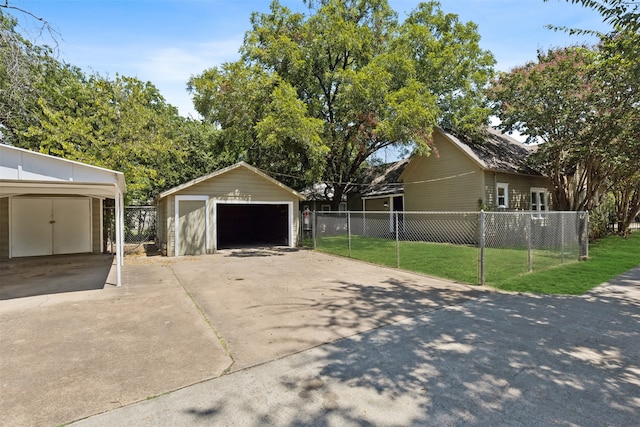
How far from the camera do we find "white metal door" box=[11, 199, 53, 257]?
11469 millimetres

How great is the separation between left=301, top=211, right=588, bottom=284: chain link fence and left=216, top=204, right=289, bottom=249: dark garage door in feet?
10.2

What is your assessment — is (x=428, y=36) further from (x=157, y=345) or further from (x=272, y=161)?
(x=157, y=345)

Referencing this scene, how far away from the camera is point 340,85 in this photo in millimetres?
15586

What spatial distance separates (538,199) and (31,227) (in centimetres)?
2242

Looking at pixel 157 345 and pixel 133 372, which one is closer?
pixel 133 372

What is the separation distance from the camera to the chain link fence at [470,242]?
832 cm

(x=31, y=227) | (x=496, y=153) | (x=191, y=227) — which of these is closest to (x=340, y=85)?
→ (x=496, y=153)

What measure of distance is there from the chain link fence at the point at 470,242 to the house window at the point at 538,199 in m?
3.45

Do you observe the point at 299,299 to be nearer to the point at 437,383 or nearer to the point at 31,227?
the point at 437,383

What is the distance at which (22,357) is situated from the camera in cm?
363

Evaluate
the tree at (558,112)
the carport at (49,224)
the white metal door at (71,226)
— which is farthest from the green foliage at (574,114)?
the white metal door at (71,226)

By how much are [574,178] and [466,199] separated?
6533mm

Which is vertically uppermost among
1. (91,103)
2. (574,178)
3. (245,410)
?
(91,103)

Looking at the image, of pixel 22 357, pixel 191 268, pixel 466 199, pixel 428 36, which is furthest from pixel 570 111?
pixel 22 357
